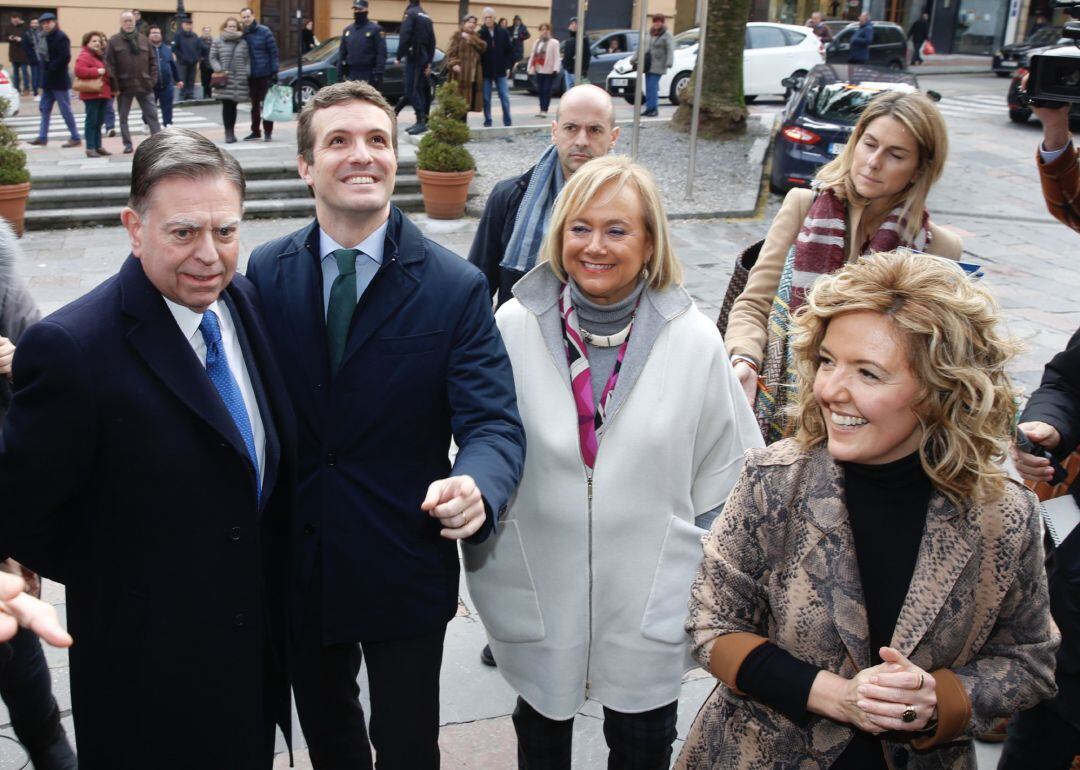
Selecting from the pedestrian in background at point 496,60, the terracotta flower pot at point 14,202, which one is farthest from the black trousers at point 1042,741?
the pedestrian in background at point 496,60

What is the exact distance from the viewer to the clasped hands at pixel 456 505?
6.93 ft

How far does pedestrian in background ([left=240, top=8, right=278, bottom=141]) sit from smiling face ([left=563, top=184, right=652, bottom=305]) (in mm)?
11698

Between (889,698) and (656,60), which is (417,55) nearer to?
(656,60)

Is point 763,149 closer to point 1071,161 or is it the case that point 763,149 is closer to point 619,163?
point 1071,161

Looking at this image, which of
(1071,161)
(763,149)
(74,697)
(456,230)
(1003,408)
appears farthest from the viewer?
(763,149)

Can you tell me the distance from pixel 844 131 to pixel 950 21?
94.2 ft

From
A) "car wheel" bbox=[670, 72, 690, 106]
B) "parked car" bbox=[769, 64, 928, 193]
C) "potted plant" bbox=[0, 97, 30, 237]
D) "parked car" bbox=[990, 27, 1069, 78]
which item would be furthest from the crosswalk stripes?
"parked car" bbox=[990, 27, 1069, 78]

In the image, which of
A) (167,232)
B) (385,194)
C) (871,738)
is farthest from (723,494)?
(167,232)

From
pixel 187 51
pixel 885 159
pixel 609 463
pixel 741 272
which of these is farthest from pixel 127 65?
pixel 609 463

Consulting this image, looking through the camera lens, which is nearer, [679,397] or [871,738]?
[871,738]

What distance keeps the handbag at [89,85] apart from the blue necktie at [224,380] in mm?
11643

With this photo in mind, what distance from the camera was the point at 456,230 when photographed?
34.0 ft

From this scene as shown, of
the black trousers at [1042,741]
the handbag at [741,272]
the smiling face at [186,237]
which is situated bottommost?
the black trousers at [1042,741]

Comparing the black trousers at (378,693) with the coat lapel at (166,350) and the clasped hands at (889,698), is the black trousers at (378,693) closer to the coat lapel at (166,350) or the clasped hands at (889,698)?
the coat lapel at (166,350)
